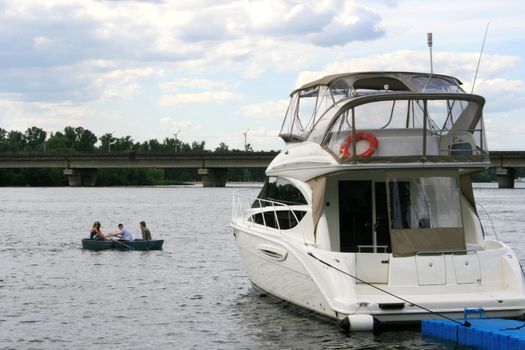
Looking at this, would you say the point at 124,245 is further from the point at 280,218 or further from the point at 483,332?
the point at 483,332

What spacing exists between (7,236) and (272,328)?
34.7 m

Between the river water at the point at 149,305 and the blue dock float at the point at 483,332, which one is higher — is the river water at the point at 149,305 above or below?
below

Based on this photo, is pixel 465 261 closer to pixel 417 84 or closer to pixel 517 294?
pixel 517 294

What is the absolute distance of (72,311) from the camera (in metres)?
22.4

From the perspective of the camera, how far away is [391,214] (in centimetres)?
1744

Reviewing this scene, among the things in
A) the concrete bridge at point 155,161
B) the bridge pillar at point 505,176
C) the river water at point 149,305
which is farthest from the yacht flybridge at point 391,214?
the bridge pillar at point 505,176

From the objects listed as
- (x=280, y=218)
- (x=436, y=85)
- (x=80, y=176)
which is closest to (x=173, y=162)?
(x=80, y=176)

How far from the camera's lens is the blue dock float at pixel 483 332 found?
1437cm

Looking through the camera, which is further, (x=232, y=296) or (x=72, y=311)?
(x=232, y=296)

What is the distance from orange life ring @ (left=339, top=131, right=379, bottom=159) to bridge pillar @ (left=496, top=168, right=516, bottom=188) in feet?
369

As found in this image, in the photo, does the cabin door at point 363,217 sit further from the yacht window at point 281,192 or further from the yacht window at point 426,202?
the yacht window at point 281,192

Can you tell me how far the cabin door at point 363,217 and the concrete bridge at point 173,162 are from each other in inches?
3881

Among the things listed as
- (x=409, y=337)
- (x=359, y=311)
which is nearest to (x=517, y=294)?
(x=409, y=337)

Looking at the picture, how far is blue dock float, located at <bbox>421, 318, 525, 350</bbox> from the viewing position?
14.4m
